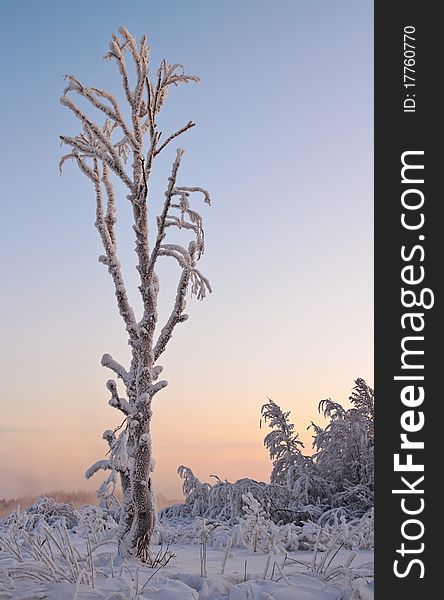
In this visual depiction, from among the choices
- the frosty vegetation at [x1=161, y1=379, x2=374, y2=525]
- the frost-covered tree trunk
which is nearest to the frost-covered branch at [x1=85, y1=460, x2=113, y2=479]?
the frost-covered tree trunk

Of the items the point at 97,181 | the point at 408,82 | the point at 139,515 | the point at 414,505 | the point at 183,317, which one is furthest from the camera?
the point at 97,181

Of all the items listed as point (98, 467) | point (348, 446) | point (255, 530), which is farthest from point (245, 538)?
point (348, 446)

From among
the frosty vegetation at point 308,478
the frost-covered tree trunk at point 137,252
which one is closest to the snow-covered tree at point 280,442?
the frosty vegetation at point 308,478

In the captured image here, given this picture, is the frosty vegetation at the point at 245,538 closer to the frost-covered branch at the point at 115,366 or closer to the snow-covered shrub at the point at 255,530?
the snow-covered shrub at the point at 255,530

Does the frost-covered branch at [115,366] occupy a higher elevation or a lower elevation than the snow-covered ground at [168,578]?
higher

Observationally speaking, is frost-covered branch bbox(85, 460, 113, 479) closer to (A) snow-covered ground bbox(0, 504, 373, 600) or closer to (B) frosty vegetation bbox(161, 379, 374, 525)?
(A) snow-covered ground bbox(0, 504, 373, 600)

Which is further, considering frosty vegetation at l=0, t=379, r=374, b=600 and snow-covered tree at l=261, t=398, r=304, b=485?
snow-covered tree at l=261, t=398, r=304, b=485

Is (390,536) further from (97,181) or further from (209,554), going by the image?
(97,181)

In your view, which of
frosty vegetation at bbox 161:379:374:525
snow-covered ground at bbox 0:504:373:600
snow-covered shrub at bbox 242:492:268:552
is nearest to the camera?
snow-covered ground at bbox 0:504:373:600

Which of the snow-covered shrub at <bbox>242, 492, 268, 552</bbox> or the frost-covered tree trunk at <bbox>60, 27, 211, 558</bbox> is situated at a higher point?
the frost-covered tree trunk at <bbox>60, 27, 211, 558</bbox>

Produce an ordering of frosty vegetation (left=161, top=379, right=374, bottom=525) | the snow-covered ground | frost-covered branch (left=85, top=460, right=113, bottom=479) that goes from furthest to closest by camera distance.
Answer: frosty vegetation (left=161, top=379, right=374, bottom=525) < frost-covered branch (left=85, top=460, right=113, bottom=479) < the snow-covered ground

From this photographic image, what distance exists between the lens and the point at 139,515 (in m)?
7.07

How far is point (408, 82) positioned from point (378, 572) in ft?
12.7

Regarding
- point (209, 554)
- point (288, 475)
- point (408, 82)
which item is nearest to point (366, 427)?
point (288, 475)
